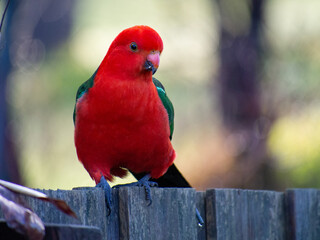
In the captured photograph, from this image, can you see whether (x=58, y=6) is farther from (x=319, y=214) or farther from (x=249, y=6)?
(x=319, y=214)

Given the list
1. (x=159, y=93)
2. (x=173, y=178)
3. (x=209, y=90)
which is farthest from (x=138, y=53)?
(x=209, y=90)

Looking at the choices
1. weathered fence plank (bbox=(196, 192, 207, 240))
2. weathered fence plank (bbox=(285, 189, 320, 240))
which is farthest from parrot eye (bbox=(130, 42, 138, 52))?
weathered fence plank (bbox=(285, 189, 320, 240))

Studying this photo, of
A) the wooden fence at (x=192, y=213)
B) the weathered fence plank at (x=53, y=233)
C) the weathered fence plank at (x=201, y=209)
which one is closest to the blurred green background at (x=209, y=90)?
the wooden fence at (x=192, y=213)

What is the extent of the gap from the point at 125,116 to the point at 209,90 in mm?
3149

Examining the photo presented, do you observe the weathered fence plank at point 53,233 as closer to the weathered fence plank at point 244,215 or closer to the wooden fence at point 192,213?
the wooden fence at point 192,213

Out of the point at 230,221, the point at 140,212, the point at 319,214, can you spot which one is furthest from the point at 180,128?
the point at 140,212

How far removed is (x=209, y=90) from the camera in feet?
19.2

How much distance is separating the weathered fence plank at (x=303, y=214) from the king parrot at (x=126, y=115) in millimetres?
629

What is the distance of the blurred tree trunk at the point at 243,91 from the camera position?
5172 mm

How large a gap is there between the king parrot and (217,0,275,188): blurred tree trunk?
222 cm

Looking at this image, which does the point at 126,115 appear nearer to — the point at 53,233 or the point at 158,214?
the point at 158,214

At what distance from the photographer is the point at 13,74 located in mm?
6523

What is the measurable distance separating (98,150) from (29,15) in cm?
432

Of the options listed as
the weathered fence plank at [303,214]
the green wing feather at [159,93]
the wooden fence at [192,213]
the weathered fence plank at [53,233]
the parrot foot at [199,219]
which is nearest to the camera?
the weathered fence plank at [53,233]
